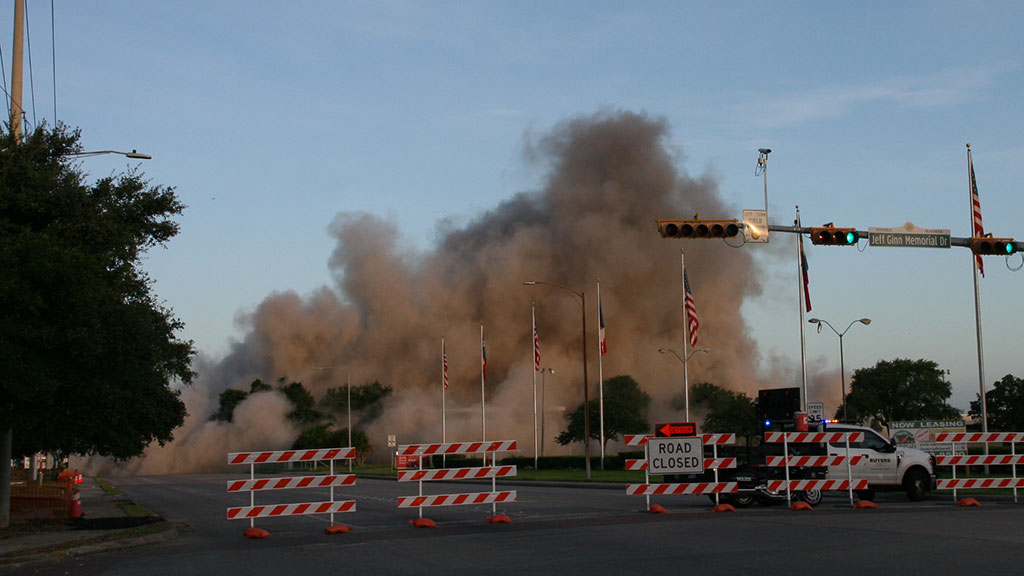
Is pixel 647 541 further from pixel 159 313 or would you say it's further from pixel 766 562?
pixel 159 313

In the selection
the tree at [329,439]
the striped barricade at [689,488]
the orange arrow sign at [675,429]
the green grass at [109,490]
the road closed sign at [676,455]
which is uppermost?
the orange arrow sign at [675,429]

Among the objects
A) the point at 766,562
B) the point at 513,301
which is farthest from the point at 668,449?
the point at 513,301

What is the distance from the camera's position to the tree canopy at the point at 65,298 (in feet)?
57.4

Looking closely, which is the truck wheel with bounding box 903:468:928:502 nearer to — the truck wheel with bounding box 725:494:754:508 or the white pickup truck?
the white pickup truck

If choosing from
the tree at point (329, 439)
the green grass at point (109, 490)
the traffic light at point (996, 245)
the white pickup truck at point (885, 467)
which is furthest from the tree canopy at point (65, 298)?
the tree at point (329, 439)

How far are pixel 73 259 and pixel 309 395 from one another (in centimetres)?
7619

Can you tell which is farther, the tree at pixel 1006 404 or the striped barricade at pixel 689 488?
the tree at pixel 1006 404

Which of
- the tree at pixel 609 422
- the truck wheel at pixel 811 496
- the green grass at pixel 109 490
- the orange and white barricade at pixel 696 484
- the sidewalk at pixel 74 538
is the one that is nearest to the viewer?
the sidewalk at pixel 74 538

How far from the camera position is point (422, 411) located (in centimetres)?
8644

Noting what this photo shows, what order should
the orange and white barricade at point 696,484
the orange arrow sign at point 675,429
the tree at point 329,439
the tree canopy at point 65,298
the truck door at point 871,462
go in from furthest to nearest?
the tree at point 329,439
the orange arrow sign at point 675,429
the truck door at point 871,462
the orange and white barricade at point 696,484
the tree canopy at point 65,298

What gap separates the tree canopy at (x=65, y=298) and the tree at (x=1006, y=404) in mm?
78309

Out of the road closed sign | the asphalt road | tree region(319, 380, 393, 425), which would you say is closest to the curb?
the asphalt road

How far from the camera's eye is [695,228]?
2236 centimetres

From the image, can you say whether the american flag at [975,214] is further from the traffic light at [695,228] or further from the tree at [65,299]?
the tree at [65,299]
